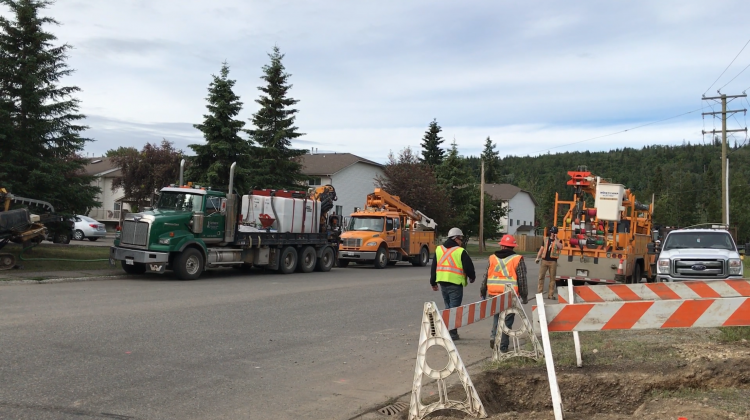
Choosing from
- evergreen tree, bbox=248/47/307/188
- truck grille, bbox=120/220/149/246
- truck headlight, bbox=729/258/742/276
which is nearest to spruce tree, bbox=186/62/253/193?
evergreen tree, bbox=248/47/307/188

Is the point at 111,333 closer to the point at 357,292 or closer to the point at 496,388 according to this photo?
the point at 496,388

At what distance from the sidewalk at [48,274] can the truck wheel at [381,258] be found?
11077mm

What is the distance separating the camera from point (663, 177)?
12025 centimetres

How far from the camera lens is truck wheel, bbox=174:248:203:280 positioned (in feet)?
61.3

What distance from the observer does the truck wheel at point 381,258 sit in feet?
92.3

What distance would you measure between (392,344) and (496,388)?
126 inches

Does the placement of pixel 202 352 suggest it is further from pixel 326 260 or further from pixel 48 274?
pixel 326 260

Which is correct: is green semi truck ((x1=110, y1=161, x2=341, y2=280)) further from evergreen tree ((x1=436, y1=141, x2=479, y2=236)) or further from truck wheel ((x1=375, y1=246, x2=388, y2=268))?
evergreen tree ((x1=436, y1=141, x2=479, y2=236))

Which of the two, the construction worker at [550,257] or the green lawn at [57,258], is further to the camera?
the green lawn at [57,258]

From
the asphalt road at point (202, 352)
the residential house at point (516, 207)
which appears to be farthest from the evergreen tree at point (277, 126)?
the residential house at point (516, 207)

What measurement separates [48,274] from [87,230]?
66.9 feet

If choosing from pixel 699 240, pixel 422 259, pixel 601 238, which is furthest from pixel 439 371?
pixel 422 259

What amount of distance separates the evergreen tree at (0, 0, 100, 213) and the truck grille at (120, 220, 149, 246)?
353 centimetres

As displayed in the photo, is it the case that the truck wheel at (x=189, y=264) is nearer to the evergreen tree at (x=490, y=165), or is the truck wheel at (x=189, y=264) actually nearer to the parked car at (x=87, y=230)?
the parked car at (x=87, y=230)
